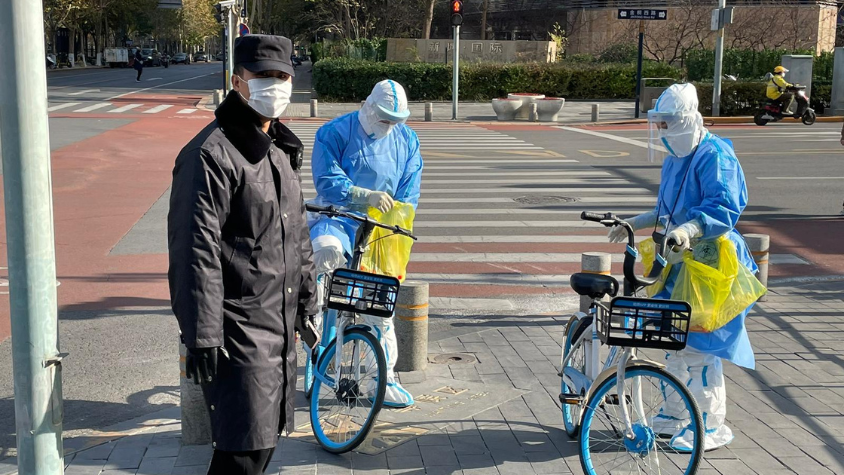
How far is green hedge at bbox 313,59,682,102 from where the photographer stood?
36.2 m

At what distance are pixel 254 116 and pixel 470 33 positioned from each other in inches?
2236

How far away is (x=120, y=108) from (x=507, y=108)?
13.1 m

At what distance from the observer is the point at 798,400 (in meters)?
5.58

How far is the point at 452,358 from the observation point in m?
6.41

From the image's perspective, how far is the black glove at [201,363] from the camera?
3039mm

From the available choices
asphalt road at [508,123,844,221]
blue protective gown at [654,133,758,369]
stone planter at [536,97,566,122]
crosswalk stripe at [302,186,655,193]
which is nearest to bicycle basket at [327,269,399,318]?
blue protective gown at [654,133,758,369]

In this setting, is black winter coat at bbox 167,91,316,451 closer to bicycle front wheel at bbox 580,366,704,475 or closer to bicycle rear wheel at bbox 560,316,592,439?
bicycle front wheel at bbox 580,366,704,475

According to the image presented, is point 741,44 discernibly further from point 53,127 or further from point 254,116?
point 254,116

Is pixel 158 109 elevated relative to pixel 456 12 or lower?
lower

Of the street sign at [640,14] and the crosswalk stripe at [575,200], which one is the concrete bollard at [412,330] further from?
the street sign at [640,14]

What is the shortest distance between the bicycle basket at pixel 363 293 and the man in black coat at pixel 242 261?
1098 mm

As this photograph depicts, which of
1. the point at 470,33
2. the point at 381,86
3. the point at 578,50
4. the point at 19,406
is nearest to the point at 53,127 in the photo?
the point at 381,86

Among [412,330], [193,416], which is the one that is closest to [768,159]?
[412,330]

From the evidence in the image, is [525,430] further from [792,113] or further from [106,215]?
[792,113]
